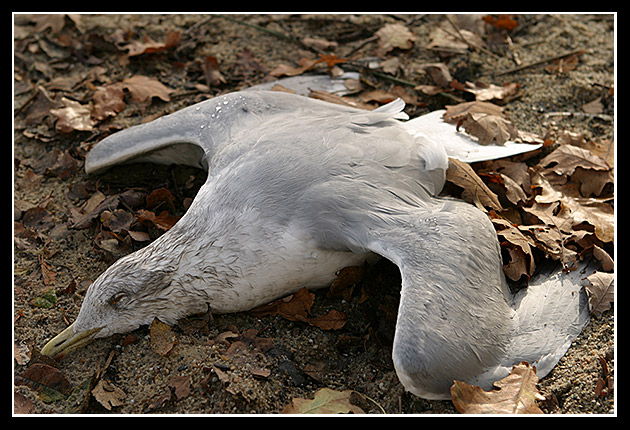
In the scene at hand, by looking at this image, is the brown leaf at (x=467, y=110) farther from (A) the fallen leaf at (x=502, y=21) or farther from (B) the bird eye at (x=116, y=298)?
(B) the bird eye at (x=116, y=298)

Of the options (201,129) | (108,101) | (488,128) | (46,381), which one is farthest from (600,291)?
(108,101)

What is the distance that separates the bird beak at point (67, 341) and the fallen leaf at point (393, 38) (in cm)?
325

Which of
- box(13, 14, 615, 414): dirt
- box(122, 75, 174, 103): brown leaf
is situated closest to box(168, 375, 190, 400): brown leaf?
box(13, 14, 615, 414): dirt

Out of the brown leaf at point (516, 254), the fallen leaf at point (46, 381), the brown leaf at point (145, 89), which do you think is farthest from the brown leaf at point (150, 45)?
the brown leaf at point (516, 254)

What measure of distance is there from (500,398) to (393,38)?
3.49 meters

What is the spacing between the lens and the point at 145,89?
5.02m

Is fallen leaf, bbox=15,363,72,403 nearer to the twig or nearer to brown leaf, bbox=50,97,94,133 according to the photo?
brown leaf, bbox=50,97,94,133

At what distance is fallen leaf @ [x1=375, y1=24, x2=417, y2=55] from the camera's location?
209 inches

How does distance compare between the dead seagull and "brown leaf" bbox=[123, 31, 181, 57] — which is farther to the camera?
"brown leaf" bbox=[123, 31, 181, 57]

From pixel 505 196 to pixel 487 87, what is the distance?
4.47 feet

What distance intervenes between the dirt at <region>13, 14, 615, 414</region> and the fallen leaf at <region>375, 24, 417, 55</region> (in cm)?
6

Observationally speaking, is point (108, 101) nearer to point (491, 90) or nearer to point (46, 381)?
point (46, 381)

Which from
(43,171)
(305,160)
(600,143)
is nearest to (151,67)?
(43,171)

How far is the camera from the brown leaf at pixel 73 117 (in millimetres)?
4703
